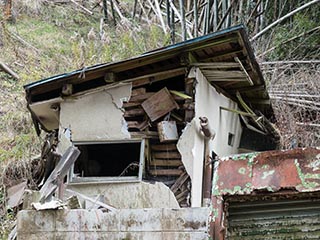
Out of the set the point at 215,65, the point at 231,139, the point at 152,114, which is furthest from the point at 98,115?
the point at 231,139

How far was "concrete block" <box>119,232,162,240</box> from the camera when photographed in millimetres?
4668

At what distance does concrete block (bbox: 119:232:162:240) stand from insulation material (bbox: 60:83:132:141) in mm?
2694

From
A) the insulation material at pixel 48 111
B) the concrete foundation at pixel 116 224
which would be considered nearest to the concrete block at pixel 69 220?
the concrete foundation at pixel 116 224

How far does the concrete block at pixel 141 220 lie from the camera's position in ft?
15.4

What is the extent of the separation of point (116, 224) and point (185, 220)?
69 cm

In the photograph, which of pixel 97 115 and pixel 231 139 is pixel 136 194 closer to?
pixel 97 115

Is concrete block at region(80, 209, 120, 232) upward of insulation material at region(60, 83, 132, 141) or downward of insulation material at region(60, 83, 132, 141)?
downward

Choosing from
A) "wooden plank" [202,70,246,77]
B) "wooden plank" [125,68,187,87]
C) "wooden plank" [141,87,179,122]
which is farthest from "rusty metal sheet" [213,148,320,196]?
"wooden plank" [202,70,246,77]

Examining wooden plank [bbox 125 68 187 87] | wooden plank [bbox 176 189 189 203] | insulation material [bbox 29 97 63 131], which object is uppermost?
wooden plank [bbox 125 68 187 87]

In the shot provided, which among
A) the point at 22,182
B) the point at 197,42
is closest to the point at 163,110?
the point at 197,42

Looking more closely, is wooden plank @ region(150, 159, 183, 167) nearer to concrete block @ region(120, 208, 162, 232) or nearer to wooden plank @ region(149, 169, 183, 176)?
wooden plank @ region(149, 169, 183, 176)

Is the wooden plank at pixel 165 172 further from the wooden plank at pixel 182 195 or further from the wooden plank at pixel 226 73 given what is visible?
the wooden plank at pixel 226 73

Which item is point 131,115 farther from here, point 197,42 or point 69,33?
point 69,33

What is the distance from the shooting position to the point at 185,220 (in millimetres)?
4598
